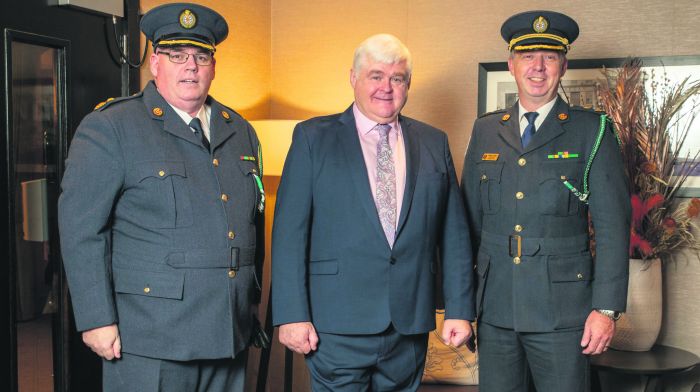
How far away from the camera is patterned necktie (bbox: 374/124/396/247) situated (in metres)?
2.22

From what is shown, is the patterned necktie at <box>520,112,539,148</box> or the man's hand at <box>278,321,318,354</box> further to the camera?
the patterned necktie at <box>520,112,539,148</box>

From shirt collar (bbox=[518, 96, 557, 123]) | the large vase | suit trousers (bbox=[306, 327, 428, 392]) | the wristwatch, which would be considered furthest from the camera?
the large vase

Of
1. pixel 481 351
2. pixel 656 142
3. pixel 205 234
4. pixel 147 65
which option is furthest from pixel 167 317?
pixel 656 142

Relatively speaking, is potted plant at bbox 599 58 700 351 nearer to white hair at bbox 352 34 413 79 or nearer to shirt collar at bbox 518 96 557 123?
shirt collar at bbox 518 96 557 123

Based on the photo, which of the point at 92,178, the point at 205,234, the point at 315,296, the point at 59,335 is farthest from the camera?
the point at 59,335

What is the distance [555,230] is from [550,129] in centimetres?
35

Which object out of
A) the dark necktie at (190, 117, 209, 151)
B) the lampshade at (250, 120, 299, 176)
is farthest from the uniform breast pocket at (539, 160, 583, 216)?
the lampshade at (250, 120, 299, 176)

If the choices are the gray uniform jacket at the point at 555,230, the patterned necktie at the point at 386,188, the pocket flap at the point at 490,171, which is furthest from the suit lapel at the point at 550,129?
the patterned necktie at the point at 386,188

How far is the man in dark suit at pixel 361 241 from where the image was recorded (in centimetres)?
220

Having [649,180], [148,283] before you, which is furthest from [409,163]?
[649,180]

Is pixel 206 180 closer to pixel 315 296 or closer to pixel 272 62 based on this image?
pixel 315 296

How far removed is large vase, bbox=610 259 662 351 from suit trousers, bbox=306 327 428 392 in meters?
1.41

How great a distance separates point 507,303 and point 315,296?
0.66m

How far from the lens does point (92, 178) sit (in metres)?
1.95
